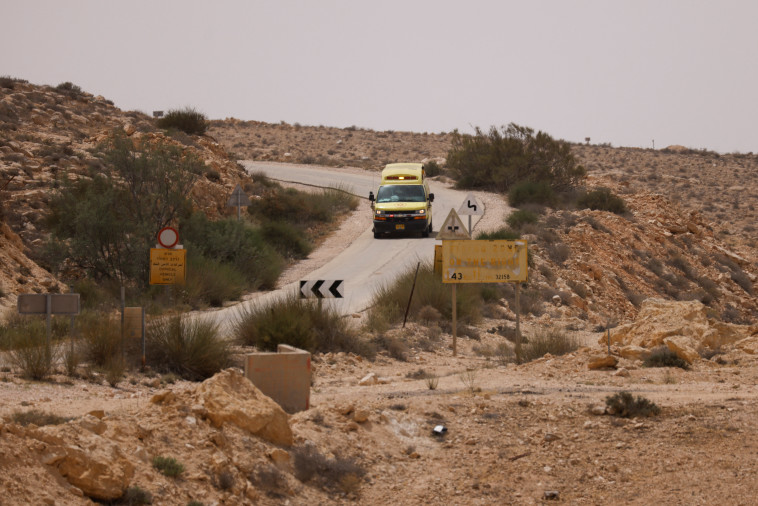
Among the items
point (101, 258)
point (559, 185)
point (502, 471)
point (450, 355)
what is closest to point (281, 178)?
point (559, 185)

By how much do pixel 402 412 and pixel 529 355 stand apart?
6669 mm

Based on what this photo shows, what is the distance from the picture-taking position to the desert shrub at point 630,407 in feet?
36.0

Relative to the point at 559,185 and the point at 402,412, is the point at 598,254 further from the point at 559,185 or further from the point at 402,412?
the point at 402,412

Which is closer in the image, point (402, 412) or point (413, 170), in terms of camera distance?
point (402, 412)

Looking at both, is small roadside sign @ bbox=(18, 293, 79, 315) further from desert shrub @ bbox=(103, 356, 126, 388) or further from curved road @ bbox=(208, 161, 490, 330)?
curved road @ bbox=(208, 161, 490, 330)

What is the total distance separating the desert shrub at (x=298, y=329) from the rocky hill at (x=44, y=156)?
6526 mm

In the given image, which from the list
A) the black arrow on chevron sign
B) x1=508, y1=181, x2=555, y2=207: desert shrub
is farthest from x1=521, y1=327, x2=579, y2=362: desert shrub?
x1=508, y1=181, x2=555, y2=207: desert shrub

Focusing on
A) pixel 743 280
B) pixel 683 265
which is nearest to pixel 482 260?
pixel 683 265

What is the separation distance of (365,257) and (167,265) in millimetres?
14220

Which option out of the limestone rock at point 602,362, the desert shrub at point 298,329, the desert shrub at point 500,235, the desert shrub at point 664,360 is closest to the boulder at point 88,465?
the desert shrub at point 298,329

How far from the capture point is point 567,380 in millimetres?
14070

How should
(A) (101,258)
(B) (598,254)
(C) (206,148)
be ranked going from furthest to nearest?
(C) (206,148) → (B) (598,254) → (A) (101,258)

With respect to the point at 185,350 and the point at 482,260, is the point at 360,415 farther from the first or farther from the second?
the point at 482,260

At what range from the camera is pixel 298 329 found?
16688 millimetres
